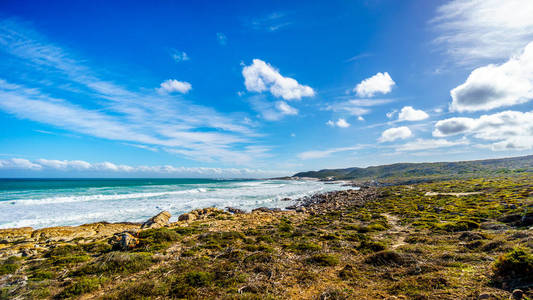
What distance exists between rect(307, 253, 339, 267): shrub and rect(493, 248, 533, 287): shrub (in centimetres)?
454

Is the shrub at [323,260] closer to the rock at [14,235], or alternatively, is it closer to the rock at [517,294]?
the rock at [517,294]

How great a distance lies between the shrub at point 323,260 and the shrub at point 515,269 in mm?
4544

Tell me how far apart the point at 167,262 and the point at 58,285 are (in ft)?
11.1

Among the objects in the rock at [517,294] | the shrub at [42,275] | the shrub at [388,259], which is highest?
the rock at [517,294]

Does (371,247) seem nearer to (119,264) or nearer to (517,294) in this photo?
(517,294)

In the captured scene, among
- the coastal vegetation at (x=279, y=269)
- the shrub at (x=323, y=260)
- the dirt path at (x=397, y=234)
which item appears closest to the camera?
the coastal vegetation at (x=279, y=269)

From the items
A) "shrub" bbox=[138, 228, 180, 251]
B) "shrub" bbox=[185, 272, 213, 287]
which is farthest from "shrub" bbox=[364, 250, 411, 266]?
"shrub" bbox=[138, 228, 180, 251]

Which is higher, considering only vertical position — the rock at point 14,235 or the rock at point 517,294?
the rock at point 517,294

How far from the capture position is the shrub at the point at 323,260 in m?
8.06

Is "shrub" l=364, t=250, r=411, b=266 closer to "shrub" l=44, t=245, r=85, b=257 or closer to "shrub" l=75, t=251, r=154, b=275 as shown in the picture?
"shrub" l=75, t=251, r=154, b=275

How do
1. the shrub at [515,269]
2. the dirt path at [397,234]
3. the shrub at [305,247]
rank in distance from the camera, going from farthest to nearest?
the dirt path at [397,234], the shrub at [305,247], the shrub at [515,269]

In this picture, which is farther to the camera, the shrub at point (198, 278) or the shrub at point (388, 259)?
the shrub at point (388, 259)

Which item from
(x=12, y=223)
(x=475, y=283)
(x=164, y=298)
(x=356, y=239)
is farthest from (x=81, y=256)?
(x=12, y=223)

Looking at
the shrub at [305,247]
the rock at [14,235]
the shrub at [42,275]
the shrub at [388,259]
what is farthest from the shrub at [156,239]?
the rock at [14,235]
